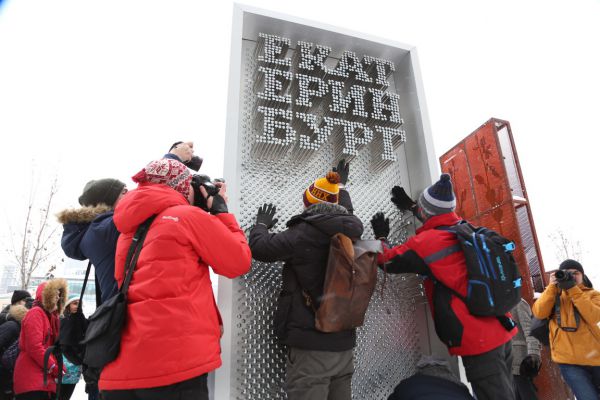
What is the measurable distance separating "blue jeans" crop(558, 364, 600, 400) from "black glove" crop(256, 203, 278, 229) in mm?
3434

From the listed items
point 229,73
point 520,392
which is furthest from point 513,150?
point 229,73

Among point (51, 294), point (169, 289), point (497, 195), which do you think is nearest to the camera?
point (169, 289)

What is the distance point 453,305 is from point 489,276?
1.00 ft

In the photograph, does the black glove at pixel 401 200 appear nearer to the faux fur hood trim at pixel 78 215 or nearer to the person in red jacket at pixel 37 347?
the faux fur hood trim at pixel 78 215

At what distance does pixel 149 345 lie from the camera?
1654 mm

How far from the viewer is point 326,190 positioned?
2740mm

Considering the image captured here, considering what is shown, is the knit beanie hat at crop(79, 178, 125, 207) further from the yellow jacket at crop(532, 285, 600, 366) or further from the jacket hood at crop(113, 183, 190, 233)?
the yellow jacket at crop(532, 285, 600, 366)

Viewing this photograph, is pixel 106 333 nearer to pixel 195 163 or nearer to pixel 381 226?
pixel 195 163

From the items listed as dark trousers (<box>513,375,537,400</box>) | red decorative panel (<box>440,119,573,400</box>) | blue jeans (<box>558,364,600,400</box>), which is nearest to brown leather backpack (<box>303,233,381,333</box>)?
blue jeans (<box>558,364,600,400</box>)

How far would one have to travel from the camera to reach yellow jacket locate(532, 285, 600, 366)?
12.1 feet

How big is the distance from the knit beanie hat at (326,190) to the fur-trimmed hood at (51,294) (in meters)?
3.39

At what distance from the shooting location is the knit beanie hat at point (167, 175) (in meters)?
2.05

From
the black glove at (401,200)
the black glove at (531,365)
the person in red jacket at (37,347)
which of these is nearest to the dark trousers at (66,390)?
the person in red jacket at (37,347)

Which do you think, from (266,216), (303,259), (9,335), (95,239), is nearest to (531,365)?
(303,259)
